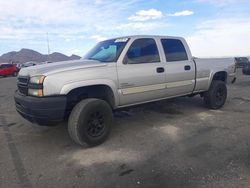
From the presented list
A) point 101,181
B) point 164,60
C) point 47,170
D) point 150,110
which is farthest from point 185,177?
point 150,110

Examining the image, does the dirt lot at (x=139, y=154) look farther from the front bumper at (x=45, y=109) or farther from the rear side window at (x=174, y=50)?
the rear side window at (x=174, y=50)

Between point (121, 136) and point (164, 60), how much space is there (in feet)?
6.17

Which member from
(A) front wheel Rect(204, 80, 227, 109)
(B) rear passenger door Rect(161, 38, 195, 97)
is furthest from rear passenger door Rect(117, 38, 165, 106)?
(A) front wheel Rect(204, 80, 227, 109)

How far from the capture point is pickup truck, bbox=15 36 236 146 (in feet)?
14.8

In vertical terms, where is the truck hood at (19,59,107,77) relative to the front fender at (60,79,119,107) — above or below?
above

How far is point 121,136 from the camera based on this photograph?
547cm

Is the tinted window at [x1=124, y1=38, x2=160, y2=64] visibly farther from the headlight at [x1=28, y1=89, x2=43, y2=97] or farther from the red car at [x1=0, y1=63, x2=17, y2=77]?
the red car at [x1=0, y1=63, x2=17, y2=77]

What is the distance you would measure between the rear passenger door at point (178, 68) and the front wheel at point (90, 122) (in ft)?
5.85

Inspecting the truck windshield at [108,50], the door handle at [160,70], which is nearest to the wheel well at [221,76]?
the door handle at [160,70]

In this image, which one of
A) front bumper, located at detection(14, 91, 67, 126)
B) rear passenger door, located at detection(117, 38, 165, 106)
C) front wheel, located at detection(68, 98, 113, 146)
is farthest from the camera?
rear passenger door, located at detection(117, 38, 165, 106)

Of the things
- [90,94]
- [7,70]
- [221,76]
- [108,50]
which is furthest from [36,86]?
[7,70]

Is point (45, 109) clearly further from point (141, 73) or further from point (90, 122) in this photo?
point (141, 73)

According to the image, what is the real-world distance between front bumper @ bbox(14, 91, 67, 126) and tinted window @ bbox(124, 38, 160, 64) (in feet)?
5.17

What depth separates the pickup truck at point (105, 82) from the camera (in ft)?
14.8
